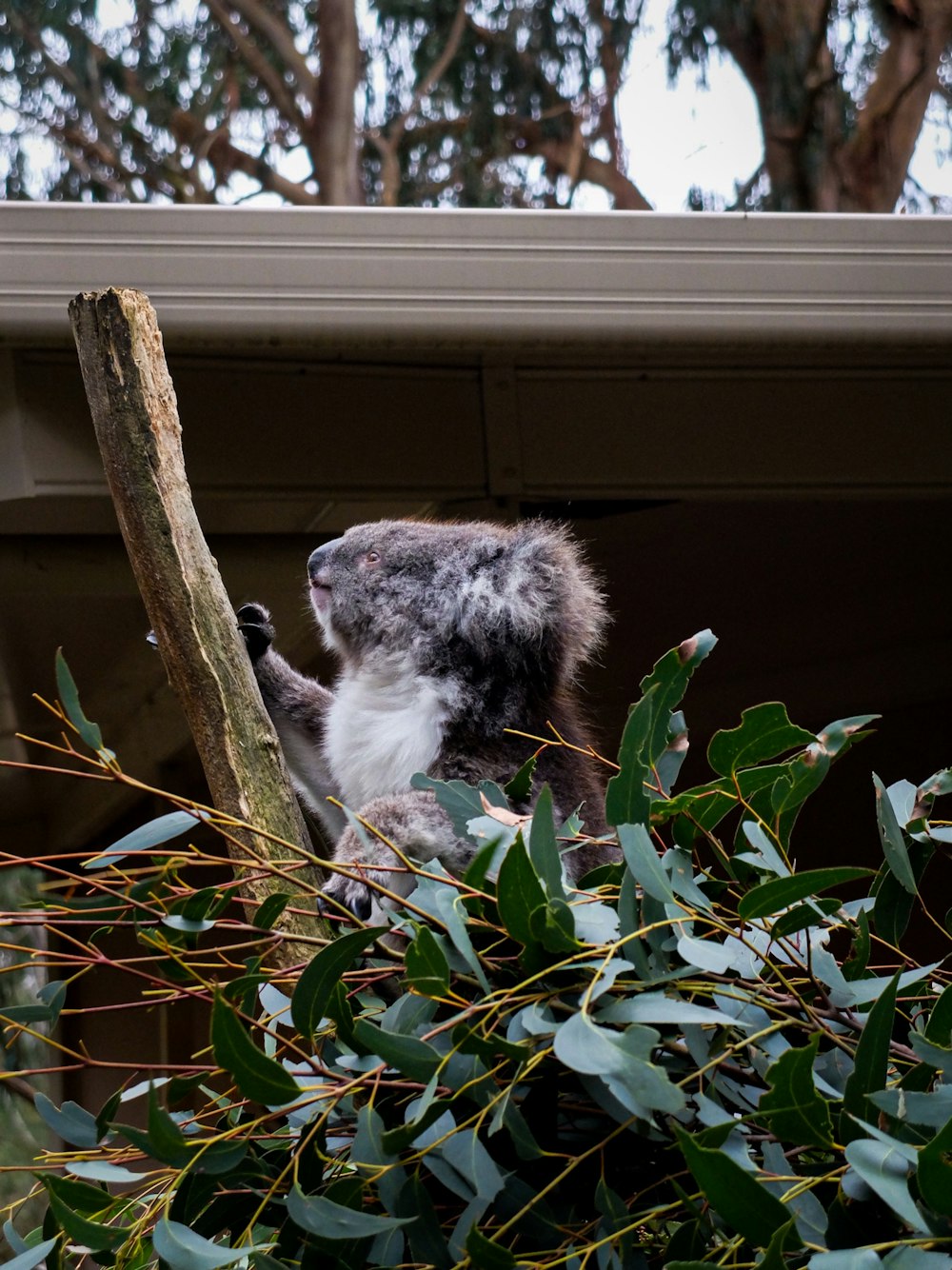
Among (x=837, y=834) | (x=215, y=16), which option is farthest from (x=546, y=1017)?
(x=215, y=16)

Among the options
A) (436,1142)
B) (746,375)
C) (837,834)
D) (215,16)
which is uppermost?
(215,16)

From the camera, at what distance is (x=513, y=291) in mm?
2668

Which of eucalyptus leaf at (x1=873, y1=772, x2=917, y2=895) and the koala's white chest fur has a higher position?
eucalyptus leaf at (x1=873, y1=772, x2=917, y2=895)

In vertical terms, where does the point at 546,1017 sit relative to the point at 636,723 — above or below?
below

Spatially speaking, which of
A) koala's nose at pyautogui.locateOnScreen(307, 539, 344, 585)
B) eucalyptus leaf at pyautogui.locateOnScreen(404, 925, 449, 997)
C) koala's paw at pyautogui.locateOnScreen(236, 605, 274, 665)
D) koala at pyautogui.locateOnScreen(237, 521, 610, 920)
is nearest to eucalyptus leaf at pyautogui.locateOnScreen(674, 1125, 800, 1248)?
eucalyptus leaf at pyautogui.locateOnScreen(404, 925, 449, 997)

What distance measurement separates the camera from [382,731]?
2066 mm

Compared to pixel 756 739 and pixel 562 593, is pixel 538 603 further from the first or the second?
pixel 756 739

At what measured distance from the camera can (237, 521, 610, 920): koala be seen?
2006mm

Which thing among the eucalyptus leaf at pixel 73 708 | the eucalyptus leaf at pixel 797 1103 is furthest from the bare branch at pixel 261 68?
the eucalyptus leaf at pixel 797 1103

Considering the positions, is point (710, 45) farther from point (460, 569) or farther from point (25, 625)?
point (460, 569)

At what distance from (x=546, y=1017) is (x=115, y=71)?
10859 millimetres

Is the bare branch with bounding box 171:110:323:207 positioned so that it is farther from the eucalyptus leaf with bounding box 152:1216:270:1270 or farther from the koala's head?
the eucalyptus leaf with bounding box 152:1216:270:1270

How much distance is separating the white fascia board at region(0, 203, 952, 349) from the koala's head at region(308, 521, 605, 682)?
1.79 feet

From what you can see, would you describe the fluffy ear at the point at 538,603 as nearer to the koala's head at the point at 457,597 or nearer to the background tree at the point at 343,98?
the koala's head at the point at 457,597
